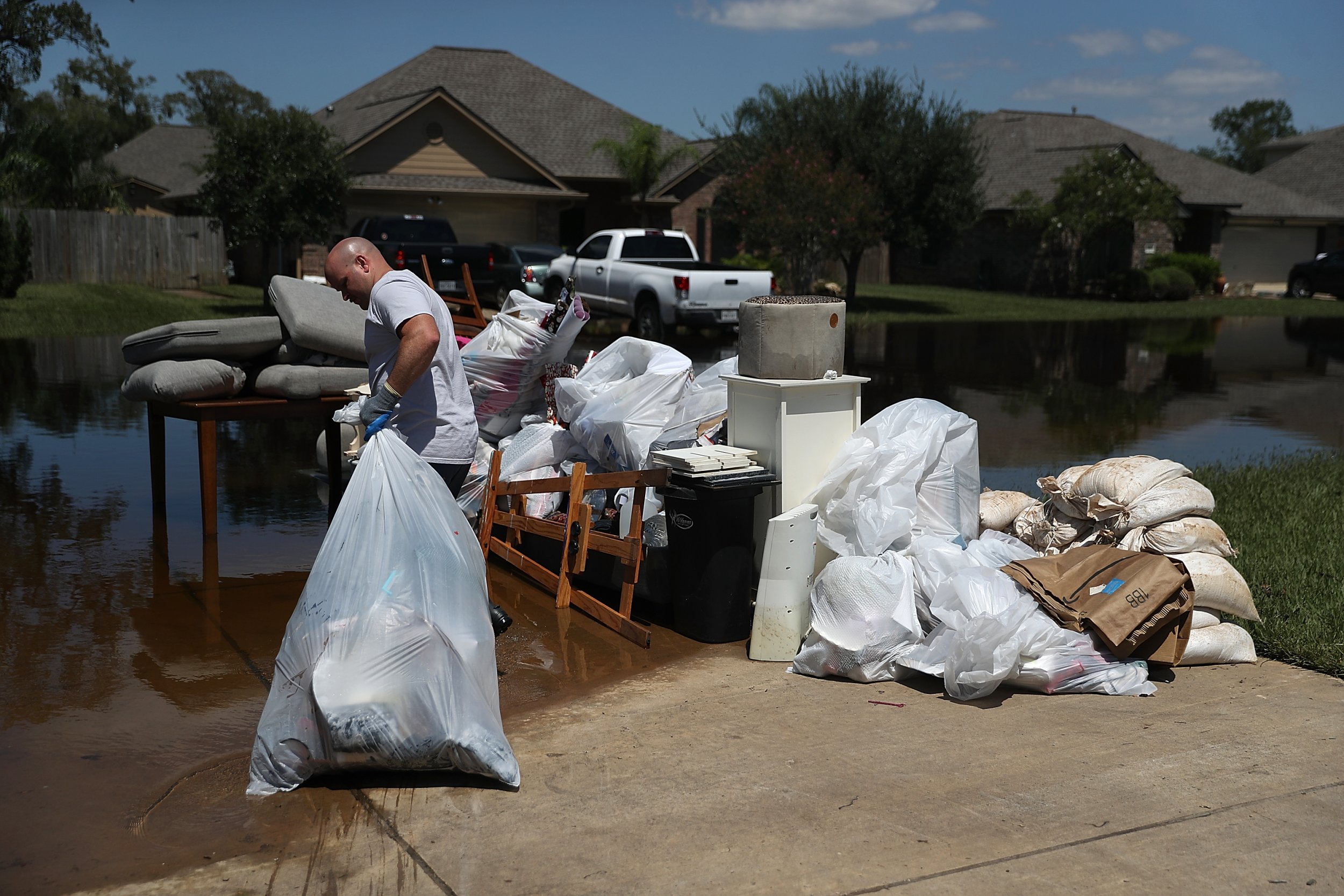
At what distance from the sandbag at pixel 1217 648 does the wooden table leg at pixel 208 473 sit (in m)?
5.10

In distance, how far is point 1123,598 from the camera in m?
4.68

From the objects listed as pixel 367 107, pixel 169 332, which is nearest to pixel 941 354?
pixel 169 332

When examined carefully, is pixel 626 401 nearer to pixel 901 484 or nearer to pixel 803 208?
pixel 901 484

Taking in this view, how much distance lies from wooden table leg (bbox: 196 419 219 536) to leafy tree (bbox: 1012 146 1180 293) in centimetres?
3256

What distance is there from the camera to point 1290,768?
3.88m

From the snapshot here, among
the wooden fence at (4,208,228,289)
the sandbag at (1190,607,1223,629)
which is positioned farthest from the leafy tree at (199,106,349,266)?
the sandbag at (1190,607,1223,629)

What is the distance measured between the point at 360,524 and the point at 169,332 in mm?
3522

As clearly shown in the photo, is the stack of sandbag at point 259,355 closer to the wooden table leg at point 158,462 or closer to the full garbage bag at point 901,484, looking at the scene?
the wooden table leg at point 158,462

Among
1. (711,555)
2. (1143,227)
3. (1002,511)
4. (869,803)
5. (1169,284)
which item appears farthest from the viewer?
(1143,227)

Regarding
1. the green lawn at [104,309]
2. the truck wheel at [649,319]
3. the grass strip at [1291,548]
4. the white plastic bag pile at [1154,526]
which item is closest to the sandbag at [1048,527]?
the white plastic bag pile at [1154,526]

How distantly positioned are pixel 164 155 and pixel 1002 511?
45.5 meters

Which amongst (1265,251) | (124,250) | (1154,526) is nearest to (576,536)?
(1154,526)

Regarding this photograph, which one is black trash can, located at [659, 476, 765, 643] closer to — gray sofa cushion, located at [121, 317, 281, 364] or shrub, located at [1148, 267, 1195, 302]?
gray sofa cushion, located at [121, 317, 281, 364]

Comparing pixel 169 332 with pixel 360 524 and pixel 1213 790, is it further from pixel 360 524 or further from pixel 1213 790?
pixel 1213 790
